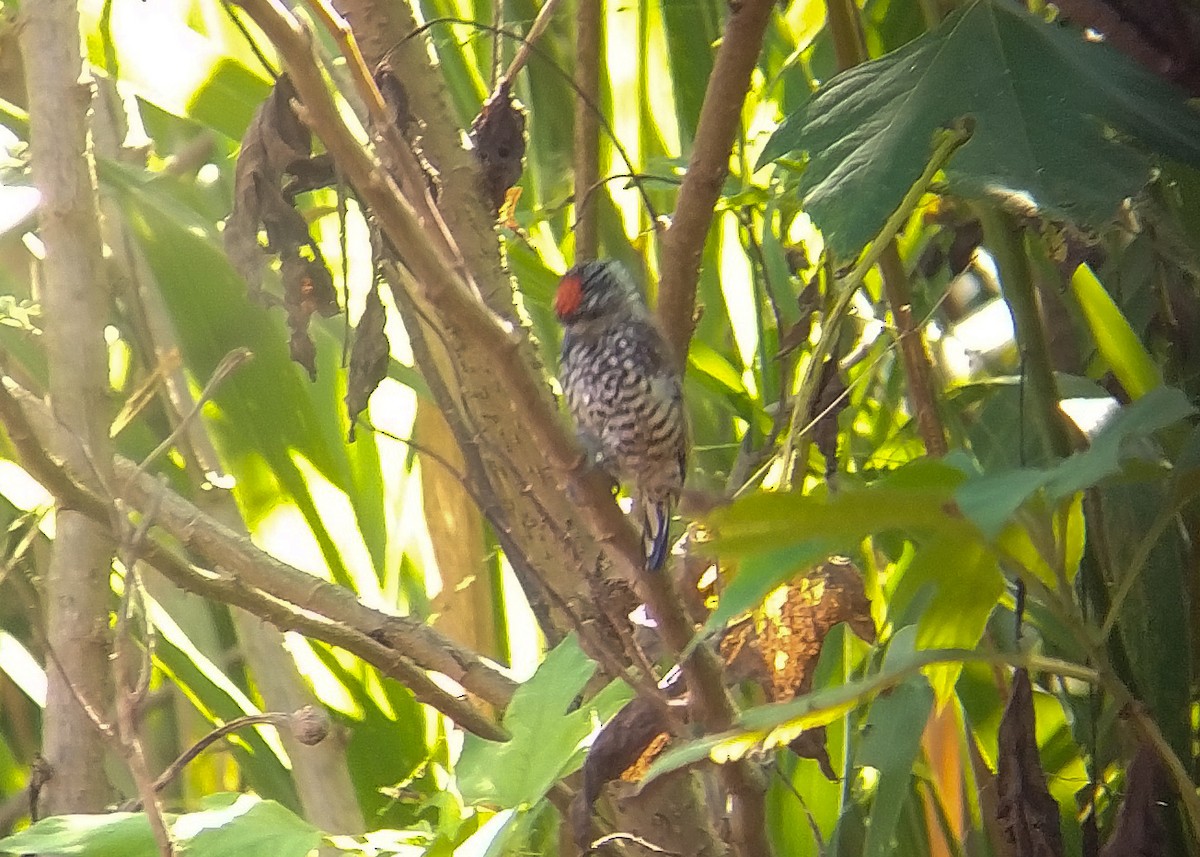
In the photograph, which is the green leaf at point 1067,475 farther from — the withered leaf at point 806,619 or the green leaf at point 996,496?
the withered leaf at point 806,619

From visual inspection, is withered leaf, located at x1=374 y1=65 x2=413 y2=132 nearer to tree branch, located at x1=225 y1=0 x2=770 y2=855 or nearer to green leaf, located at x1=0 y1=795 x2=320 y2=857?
tree branch, located at x1=225 y1=0 x2=770 y2=855

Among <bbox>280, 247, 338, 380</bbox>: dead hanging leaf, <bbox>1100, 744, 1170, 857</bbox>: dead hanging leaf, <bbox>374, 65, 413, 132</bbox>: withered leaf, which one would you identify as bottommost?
<bbox>1100, 744, 1170, 857</bbox>: dead hanging leaf

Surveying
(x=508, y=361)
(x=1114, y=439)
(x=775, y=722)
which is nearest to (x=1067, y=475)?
(x=1114, y=439)

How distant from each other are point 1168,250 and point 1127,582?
34 centimetres

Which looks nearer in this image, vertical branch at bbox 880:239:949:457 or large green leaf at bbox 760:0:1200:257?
large green leaf at bbox 760:0:1200:257

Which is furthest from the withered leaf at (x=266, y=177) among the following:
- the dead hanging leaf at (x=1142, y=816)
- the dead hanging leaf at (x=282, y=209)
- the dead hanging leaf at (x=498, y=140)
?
the dead hanging leaf at (x=1142, y=816)

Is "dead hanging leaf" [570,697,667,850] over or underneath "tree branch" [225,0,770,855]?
underneath

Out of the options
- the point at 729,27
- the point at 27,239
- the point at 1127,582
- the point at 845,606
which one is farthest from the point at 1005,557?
the point at 27,239

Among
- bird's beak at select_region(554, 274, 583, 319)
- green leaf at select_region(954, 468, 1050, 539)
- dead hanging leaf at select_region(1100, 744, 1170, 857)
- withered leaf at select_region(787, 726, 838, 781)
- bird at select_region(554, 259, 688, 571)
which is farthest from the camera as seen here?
bird at select_region(554, 259, 688, 571)

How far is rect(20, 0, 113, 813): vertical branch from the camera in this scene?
2.96ft

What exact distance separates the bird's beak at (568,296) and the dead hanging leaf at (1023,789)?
0.48 m

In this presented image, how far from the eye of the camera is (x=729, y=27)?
0.71 m

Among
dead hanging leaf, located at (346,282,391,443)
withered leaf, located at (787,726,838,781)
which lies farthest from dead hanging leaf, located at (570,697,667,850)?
dead hanging leaf, located at (346,282,391,443)

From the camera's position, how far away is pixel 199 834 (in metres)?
0.58
